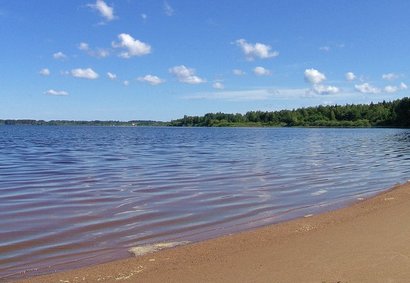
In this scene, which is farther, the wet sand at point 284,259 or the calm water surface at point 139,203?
the calm water surface at point 139,203

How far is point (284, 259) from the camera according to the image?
632 cm

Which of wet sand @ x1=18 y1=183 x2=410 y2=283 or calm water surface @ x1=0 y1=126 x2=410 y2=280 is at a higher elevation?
wet sand @ x1=18 y1=183 x2=410 y2=283

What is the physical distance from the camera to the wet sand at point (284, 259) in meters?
5.62

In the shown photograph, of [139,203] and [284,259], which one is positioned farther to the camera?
[139,203]

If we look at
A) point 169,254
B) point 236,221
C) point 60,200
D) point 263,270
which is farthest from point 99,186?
point 263,270

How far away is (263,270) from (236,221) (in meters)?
3.96

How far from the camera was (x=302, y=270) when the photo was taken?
18.9 feet

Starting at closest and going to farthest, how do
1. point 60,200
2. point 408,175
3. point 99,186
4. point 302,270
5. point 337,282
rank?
1. point 337,282
2. point 302,270
3. point 60,200
4. point 99,186
5. point 408,175

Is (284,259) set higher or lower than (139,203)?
higher

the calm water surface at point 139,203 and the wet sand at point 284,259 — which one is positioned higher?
the wet sand at point 284,259

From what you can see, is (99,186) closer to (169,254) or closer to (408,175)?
(169,254)

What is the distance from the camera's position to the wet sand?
562 cm

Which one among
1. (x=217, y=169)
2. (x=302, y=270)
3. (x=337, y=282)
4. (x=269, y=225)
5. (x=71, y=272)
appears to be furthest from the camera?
(x=217, y=169)

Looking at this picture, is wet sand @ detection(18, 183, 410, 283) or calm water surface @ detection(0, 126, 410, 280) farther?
calm water surface @ detection(0, 126, 410, 280)
